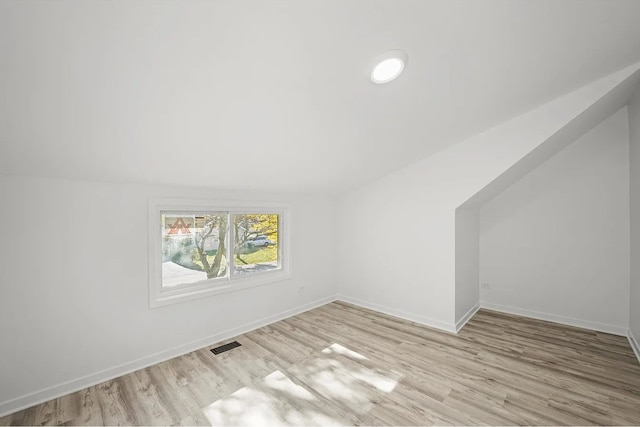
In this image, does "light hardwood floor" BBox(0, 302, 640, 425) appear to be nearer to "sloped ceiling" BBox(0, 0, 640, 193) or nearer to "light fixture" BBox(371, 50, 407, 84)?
"sloped ceiling" BBox(0, 0, 640, 193)

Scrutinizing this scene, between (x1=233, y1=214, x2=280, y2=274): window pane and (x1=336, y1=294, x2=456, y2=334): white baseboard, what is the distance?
54.0 inches

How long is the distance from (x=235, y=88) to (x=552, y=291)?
4.45 metres

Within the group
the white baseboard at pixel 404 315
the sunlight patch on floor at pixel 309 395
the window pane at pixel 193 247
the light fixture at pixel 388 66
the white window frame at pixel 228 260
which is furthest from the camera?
the white baseboard at pixel 404 315

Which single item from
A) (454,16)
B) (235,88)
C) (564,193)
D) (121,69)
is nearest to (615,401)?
(564,193)

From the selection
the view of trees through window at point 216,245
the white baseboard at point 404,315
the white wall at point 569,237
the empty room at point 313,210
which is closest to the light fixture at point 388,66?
the empty room at point 313,210

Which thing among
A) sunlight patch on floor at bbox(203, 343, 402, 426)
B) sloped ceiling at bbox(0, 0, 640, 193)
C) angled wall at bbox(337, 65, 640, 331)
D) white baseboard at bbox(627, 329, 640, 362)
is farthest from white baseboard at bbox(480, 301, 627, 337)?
sloped ceiling at bbox(0, 0, 640, 193)

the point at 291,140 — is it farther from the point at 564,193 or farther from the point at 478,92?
the point at 564,193

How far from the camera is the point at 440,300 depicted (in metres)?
3.55

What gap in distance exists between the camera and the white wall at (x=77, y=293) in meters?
2.09

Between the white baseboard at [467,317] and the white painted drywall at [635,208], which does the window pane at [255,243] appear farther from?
the white painted drywall at [635,208]

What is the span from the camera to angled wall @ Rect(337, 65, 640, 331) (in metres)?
2.79

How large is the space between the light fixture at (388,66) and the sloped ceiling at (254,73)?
0.05 metres

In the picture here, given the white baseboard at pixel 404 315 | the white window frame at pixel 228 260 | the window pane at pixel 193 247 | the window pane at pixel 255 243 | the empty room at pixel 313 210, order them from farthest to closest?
1. the window pane at pixel 255 243
2. the white baseboard at pixel 404 315
3. the window pane at pixel 193 247
4. the white window frame at pixel 228 260
5. the empty room at pixel 313 210

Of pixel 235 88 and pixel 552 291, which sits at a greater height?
pixel 235 88
